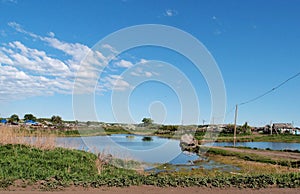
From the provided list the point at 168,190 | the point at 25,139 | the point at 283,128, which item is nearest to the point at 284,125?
the point at 283,128

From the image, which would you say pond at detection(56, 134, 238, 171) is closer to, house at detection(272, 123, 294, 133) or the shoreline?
the shoreline

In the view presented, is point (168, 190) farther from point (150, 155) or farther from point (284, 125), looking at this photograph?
point (284, 125)

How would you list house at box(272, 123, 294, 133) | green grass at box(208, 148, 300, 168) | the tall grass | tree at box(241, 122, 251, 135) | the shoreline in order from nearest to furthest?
the shoreline → the tall grass → green grass at box(208, 148, 300, 168) → tree at box(241, 122, 251, 135) → house at box(272, 123, 294, 133)

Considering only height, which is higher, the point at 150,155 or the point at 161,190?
the point at 161,190

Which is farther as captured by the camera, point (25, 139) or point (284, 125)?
point (284, 125)

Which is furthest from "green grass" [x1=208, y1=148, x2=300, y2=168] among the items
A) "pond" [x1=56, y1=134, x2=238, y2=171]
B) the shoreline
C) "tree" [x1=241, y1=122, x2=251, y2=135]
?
"tree" [x1=241, y1=122, x2=251, y2=135]

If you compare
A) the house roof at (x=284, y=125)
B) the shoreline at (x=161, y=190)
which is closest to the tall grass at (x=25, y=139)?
the shoreline at (x=161, y=190)

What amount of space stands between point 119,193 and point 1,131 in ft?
39.6

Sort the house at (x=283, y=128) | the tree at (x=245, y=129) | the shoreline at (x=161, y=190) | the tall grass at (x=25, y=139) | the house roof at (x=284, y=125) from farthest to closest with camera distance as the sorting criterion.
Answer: the house roof at (x=284, y=125) → the house at (x=283, y=128) → the tree at (x=245, y=129) → the tall grass at (x=25, y=139) → the shoreline at (x=161, y=190)

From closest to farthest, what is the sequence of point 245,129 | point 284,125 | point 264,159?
point 264,159, point 245,129, point 284,125

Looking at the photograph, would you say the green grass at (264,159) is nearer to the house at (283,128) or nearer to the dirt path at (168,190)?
the dirt path at (168,190)

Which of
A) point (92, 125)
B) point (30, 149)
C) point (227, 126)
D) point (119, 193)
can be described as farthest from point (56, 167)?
point (227, 126)

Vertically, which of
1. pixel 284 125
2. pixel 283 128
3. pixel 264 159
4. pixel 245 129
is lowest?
pixel 264 159

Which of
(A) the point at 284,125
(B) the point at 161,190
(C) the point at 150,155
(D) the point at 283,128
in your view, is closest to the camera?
(B) the point at 161,190
